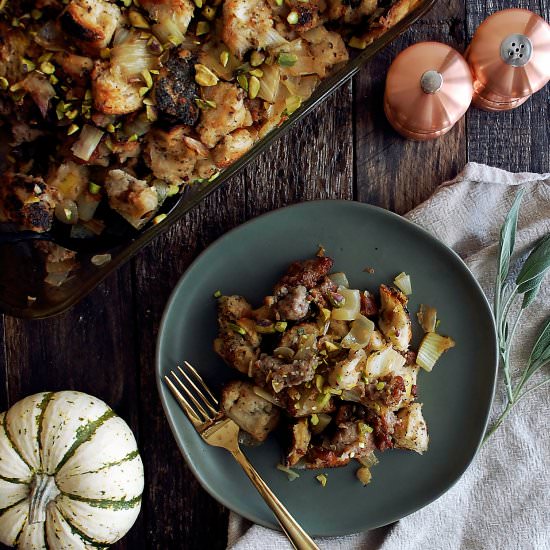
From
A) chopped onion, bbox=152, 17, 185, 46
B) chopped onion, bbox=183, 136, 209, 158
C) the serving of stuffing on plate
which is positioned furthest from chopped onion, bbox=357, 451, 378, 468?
chopped onion, bbox=152, 17, 185, 46

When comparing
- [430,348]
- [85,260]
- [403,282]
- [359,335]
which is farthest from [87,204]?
[430,348]

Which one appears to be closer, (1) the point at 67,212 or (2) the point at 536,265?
(1) the point at 67,212

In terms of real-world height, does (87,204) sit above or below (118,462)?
above

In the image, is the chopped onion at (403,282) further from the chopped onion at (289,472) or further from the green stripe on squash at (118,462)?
the green stripe on squash at (118,462)

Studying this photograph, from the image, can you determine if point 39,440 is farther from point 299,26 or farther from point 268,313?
point 299,26

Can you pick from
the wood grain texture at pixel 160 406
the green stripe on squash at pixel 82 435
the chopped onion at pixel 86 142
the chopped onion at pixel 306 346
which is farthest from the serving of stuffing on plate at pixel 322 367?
the chopped onion at pixel 86 142

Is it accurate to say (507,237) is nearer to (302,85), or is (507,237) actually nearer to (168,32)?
(302,85)

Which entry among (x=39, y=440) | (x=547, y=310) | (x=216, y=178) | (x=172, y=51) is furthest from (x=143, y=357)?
(x=547, y=310)

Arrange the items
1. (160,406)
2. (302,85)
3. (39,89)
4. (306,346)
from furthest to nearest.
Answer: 1. (160,406)
2. (306,346)
3. (302,85)
4. (39,89)
